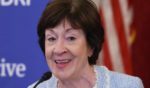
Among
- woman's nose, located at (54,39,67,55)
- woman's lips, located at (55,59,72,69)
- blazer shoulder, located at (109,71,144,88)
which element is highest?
woman's nose, located at (54,39,67,55)

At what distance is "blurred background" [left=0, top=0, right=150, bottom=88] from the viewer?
2.36 metres

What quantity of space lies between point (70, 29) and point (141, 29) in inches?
43.5

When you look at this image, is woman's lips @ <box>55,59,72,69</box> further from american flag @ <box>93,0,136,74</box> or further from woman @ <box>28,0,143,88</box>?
american flag @ <box>93,0,136,74</box>

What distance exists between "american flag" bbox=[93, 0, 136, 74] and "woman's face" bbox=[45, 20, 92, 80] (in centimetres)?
100

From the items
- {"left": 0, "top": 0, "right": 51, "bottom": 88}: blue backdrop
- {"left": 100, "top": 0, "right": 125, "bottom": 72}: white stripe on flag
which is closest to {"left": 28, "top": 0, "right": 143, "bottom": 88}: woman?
{"left": 0, "top": 0, "right": 51, "bottom": 88}: blue backdrop

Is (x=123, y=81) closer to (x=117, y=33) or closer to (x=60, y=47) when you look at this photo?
(x=60, y=47)

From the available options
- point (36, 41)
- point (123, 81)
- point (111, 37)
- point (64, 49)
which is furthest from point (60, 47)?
point (111, 37)

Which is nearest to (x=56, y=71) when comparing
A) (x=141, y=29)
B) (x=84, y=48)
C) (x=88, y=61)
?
(x=84, y=48)

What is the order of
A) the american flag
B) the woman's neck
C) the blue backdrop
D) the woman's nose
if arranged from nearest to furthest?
the woman's nose
the woman's neck
the blue backdrop
the american flag

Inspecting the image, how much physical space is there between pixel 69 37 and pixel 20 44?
99cm

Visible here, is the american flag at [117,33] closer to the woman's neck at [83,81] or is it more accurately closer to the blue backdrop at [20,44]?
the blue backdrop at [20,44]

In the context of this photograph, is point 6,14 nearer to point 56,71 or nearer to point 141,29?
point 141,29

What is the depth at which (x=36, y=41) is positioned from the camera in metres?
2.38

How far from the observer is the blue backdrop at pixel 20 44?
7.73ft
